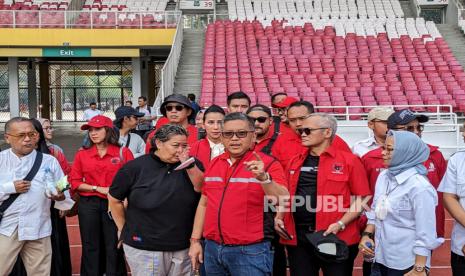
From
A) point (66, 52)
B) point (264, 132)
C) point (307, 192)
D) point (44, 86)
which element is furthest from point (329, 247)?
point (44, 86)

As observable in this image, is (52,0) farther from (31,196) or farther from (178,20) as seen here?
(31,196)

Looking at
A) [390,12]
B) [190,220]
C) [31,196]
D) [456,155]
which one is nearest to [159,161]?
[190,220]

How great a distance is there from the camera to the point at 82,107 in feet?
109

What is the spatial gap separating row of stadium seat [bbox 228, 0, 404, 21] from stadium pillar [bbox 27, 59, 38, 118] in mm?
9455

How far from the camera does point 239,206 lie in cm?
368

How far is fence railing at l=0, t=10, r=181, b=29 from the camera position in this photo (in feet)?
69.9

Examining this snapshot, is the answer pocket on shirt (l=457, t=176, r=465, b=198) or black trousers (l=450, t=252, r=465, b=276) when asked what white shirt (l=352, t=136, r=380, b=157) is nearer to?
pocket on shirt (l=457, t=176, r=465, b=198)

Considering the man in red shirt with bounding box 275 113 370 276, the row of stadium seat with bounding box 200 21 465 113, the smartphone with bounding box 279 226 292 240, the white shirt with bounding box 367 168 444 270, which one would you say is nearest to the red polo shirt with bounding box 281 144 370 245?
the man in red shirt with bounding box 275 113 370 276

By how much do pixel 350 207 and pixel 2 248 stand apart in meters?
2.69

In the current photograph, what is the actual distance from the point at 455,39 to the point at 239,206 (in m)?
23.3

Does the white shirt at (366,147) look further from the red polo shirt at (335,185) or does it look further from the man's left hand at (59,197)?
the man's left hand at (59,197)

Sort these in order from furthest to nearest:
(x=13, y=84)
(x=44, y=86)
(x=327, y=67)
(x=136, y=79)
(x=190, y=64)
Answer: (x=44, y=86) < (x=13, y=84) < (x=136, y=79) < (x=190, y=64) < (x=327, y=67)

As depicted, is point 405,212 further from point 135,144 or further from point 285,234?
point 135,144

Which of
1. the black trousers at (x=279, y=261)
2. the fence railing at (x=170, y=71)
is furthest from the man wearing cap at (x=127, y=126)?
the fence railing at (x=170, y=71)
